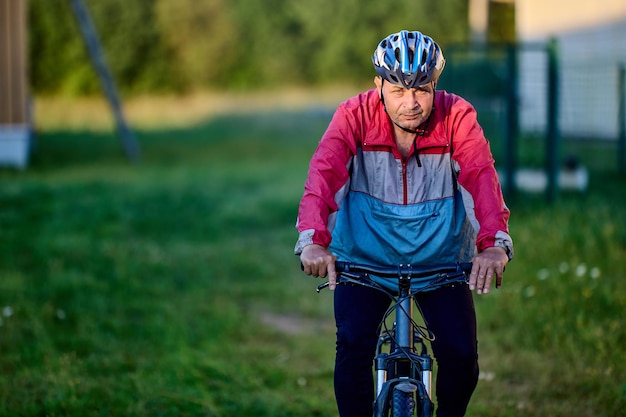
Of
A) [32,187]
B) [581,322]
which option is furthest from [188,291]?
[32,187]

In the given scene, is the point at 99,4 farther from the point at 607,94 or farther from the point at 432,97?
the point at 432,97

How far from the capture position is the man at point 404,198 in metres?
3.90

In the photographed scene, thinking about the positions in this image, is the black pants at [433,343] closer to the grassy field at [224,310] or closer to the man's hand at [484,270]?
the man's hand at [484,270]

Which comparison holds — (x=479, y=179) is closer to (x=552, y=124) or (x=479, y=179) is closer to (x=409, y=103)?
(x=409, y=103)

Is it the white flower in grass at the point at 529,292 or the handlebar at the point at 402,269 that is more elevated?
the handlebar at the point at 402,269

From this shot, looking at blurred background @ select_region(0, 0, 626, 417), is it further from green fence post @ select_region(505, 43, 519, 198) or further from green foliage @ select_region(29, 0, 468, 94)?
green foliage @ select_region(29, 0, 468, 94)

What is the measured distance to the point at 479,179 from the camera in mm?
3930

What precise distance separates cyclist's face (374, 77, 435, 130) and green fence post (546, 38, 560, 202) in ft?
25.4

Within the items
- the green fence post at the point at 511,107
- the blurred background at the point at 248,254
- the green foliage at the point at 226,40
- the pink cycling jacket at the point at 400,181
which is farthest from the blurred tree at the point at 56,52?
the pink cycling jacket at the point at 400,181

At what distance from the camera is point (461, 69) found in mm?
12195

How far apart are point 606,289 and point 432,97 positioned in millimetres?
4160

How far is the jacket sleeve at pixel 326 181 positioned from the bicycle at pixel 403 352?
7.4 inches

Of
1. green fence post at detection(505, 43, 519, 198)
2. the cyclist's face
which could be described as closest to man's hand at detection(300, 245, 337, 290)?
the cyclist's face

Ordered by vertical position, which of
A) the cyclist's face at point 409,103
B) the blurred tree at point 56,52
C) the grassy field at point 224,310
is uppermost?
the blurred tree at point 56,52
